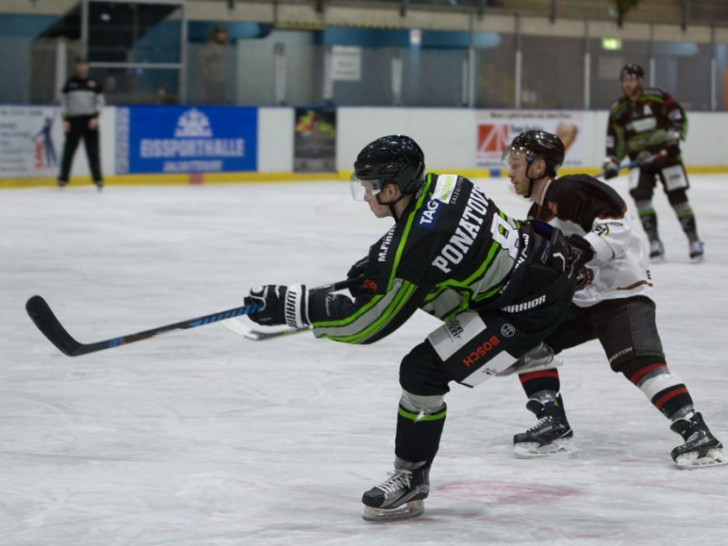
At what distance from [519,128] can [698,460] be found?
1481 centimetres

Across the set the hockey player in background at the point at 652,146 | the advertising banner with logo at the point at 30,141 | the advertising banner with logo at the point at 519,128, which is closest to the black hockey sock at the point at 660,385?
the hockey player in background at the point at 652,146

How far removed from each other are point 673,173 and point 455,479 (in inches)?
238

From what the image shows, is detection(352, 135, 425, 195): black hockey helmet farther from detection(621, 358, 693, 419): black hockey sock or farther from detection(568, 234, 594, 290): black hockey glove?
detection(621, 358, 693, 419): black hockey sock

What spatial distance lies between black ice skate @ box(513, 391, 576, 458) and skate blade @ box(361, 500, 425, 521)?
28.5 inches

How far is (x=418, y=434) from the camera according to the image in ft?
11.2

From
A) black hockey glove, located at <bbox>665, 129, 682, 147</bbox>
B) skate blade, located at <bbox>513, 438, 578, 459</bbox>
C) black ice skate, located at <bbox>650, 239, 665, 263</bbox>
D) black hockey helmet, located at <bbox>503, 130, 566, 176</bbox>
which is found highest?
black hockey glove, located at <bbox>665, 129, 682, 147</bbox>

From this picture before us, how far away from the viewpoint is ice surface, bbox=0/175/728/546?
3.33 metres

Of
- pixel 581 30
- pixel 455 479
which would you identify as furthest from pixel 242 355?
pixel 581 30

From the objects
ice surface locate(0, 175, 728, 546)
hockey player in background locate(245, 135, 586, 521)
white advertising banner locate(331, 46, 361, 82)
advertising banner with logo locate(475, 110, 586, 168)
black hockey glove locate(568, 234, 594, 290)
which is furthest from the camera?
advertising banner with logo locate(475, 110, 586, 168)

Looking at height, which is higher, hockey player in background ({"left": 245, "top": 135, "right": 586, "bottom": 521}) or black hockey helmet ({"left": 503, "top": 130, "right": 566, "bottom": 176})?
black hockey helmet ({"left": 503, "top": 130, "right": 566, "bottom": 176})

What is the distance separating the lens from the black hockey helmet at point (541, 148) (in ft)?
13.4

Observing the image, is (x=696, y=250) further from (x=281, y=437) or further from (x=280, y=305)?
(x=280, y=305)

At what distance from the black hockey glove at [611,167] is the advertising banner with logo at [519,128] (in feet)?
27.2

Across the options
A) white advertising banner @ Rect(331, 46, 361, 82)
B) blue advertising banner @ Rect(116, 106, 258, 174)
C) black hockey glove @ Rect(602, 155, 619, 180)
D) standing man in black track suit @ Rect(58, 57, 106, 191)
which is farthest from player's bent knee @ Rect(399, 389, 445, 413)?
white advertising banner @ Rect(331, 46, 361, 82)
